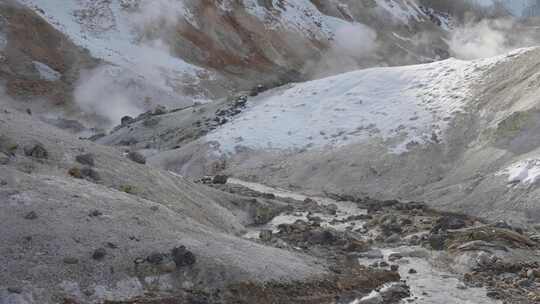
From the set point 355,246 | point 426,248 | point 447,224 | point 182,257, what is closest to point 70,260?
point 182,257

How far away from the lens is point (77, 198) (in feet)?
47.0

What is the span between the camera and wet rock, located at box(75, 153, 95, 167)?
17.3 metres

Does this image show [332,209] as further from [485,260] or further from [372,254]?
[485,260]

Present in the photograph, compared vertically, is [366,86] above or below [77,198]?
above

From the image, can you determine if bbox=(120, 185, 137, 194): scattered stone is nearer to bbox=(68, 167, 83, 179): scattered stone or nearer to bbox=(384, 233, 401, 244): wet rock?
bbox=(68, 167, 83, 179): scattered stone

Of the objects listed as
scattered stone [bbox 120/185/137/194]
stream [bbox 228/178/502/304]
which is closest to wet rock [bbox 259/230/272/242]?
stream [bbox 228/178/502/304]

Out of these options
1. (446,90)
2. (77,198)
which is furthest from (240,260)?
(446,90)

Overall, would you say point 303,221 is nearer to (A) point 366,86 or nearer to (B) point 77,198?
(B) point 77,198

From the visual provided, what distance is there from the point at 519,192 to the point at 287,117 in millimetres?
16336

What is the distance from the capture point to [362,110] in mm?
33469

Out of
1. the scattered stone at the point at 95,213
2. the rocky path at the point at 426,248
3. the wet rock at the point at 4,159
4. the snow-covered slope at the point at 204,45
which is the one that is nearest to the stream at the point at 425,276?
the rocky path at the point at 426,248

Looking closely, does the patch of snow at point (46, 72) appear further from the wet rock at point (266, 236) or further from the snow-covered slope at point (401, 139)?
the wet rock at point (266, 236)

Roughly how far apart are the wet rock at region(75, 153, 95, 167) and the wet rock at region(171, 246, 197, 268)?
5.43 metres

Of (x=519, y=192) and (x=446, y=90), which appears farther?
(x=446, y=90)
